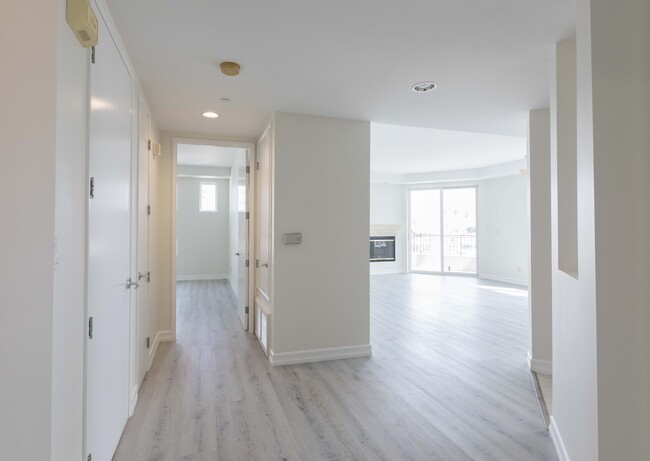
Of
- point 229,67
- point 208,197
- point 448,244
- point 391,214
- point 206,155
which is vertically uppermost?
point 206,155

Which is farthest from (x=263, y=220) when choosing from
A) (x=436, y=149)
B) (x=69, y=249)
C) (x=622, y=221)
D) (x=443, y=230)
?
(x=443, y=230)

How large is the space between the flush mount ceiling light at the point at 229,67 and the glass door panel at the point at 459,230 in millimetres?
7680

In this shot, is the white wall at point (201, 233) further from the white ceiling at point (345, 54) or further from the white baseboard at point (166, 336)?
the white ceiling at point (345, 54)

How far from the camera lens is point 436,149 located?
625 centimetres

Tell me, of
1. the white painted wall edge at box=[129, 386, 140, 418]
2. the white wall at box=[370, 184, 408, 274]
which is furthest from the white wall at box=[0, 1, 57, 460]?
the white wall at box=[370, 184, 408, 274]

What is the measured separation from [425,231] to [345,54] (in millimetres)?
7767

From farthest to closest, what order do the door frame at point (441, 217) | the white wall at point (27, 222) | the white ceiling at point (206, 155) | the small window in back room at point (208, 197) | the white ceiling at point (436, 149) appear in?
the door frame at point (441, 217), the small window in back room at point (208, 197), the white ceiling at point (206, 155), the white ceiling at point (436, 149), the white wall at point (27, 222)

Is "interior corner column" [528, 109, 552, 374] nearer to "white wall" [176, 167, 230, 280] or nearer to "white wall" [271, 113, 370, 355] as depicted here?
"white wall" [271, 113, 370, 355]

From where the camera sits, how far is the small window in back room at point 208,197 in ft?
27.5

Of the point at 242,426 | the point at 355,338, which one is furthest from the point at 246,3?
Answer: the point at 355,338

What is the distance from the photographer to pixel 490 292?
6758 mm

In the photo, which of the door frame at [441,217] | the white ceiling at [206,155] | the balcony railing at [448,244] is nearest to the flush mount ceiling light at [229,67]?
the white ceiling at [206,155]

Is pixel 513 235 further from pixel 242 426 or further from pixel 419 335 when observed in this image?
pixel 242 426

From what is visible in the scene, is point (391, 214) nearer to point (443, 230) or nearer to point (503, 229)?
point (443, 230)
